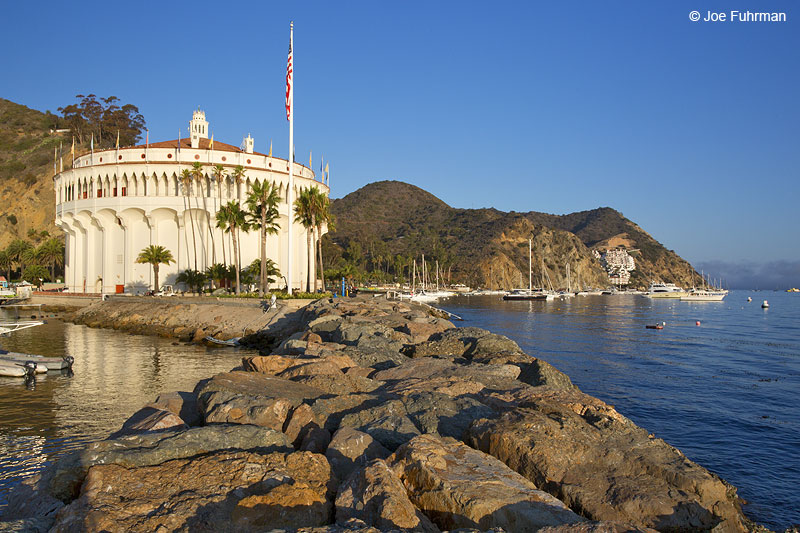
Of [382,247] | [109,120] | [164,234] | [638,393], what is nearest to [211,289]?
[164,234]

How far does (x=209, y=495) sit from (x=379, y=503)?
81.4 inches

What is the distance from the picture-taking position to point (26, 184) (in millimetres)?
98812

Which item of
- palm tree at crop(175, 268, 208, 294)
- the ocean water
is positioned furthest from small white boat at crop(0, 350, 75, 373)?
palm tree at crop(175, 268, 208, 294)

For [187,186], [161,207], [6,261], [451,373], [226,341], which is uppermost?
[187,186]

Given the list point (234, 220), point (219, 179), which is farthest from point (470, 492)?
point (219, 179)

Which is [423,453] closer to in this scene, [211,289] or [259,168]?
[211,289]

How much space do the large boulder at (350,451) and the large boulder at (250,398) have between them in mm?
1697

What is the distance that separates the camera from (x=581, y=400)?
9852 millimetres

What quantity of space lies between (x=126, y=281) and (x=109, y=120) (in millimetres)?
70867

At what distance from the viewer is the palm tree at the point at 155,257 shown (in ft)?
174

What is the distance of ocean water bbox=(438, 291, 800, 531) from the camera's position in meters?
13.3

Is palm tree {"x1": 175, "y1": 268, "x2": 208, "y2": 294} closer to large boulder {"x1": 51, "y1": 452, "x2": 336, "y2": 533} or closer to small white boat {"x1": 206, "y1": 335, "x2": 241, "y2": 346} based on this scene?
small white boat {"x1": 206, "y1": 335, "x2": 241, "y2": 346}

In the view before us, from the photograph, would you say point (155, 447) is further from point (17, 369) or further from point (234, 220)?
point (234, 220)

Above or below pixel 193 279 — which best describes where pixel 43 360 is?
below
